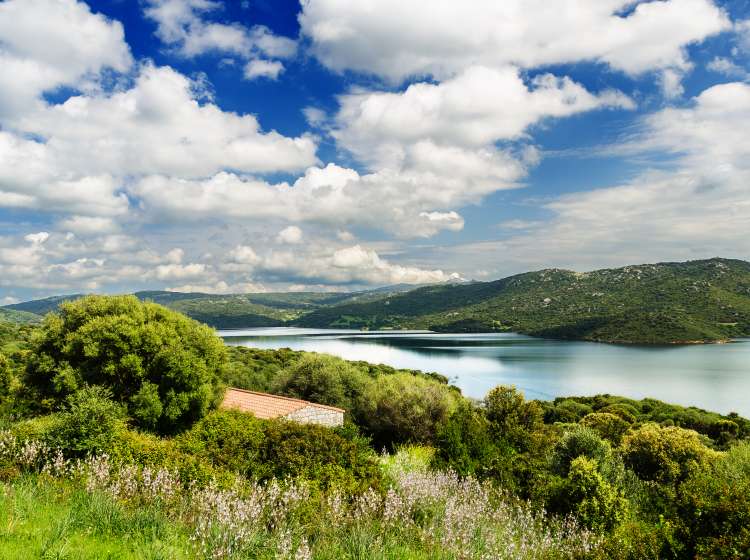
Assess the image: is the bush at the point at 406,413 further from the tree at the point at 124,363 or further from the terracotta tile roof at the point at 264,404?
the tree at the point at 124,363

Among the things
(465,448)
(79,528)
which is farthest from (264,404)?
(79,528)

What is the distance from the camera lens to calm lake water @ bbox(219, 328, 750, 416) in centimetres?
6312

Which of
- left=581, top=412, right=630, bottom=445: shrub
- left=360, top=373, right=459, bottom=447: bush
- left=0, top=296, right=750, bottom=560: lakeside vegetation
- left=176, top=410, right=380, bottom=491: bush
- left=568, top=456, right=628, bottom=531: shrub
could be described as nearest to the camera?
left=0, top=296, right=750, bottom=560: lakeside vegetation

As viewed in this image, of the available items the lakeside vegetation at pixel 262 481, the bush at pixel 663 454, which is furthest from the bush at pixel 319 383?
the bush at pixel 663 454

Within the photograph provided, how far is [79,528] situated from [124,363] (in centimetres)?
1265

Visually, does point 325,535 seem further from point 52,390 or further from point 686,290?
point 686,290

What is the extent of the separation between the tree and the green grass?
11103 mm

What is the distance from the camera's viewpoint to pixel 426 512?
6613 millimetres

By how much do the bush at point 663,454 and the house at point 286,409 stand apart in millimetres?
14987

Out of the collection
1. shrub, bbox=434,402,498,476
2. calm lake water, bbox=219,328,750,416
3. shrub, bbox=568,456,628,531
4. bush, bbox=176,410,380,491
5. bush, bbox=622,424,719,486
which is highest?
bush, bbox=176,410,380,491

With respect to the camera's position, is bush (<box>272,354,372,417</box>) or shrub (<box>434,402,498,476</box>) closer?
shrub (<box>434,402,498,476</box>)

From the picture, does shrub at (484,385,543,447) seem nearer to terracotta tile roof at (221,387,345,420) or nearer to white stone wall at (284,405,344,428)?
white stone wall at (284,405,344,428)

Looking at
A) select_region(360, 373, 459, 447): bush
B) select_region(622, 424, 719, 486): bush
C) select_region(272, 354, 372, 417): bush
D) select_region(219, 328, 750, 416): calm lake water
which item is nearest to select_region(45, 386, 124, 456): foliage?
select_region(360, 373, 459, 447): bush

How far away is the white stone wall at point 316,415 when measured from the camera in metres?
24.3
